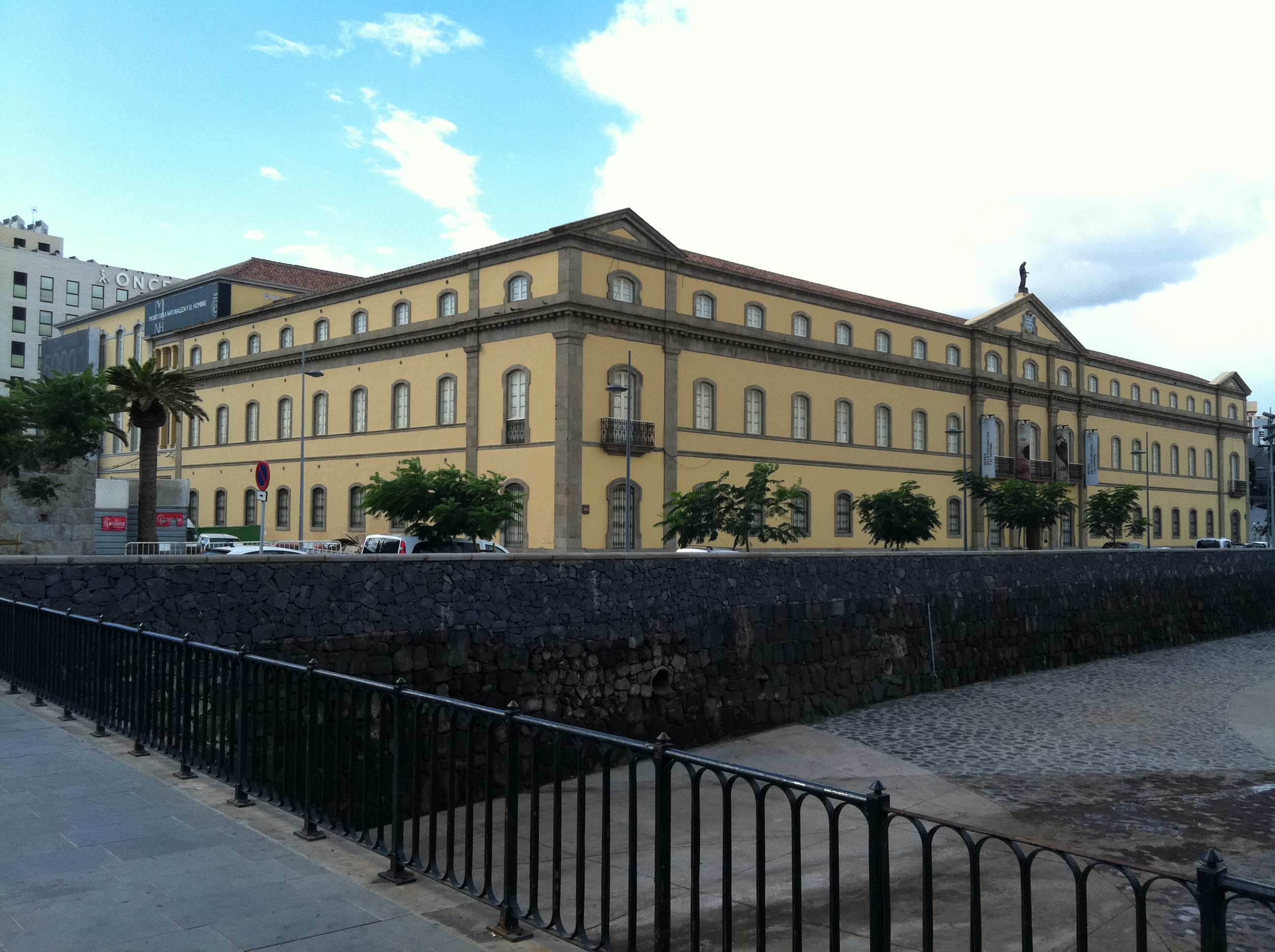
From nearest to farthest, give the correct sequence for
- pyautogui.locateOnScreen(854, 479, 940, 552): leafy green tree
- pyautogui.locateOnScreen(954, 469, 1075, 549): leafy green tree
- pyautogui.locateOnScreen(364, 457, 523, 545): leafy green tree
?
1. pyautogui.locateOnScreen(364, 457, 523, 545): leafy green tree
2. pyautogui.locateOnScreen(854, 479, 940, 552): leafy green tree
3. pyautogui.locateOnScreen(954, 469, 1075, 549): leafy green tree

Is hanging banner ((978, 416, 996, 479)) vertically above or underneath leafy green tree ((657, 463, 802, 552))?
above

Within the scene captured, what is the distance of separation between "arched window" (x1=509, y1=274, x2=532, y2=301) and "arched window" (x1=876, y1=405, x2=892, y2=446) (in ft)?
55.5

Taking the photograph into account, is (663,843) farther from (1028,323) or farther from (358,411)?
(1028,323)

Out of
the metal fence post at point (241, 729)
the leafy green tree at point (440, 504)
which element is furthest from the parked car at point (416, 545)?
the metal fence post at point (241, 729)

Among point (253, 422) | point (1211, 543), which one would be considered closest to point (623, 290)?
point (253, 422)

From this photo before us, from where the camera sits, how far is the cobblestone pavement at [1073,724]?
17734 mm

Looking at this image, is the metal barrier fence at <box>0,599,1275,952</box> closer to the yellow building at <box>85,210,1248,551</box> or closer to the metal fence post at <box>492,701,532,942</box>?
the metal fence post at <box>492,701,532,942</box>

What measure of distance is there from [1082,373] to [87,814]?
55.5 meters

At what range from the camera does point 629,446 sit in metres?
29.3

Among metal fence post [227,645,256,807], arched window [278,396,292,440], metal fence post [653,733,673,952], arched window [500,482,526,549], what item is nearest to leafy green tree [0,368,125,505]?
arched window [278,396,292,440]

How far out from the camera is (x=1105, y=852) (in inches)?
483

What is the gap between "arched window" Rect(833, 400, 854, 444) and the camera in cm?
4044

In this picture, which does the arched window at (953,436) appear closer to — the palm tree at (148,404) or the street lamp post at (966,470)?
the street lamp post at (966,470)

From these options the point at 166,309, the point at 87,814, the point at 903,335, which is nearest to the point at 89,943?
the point at 87,814
